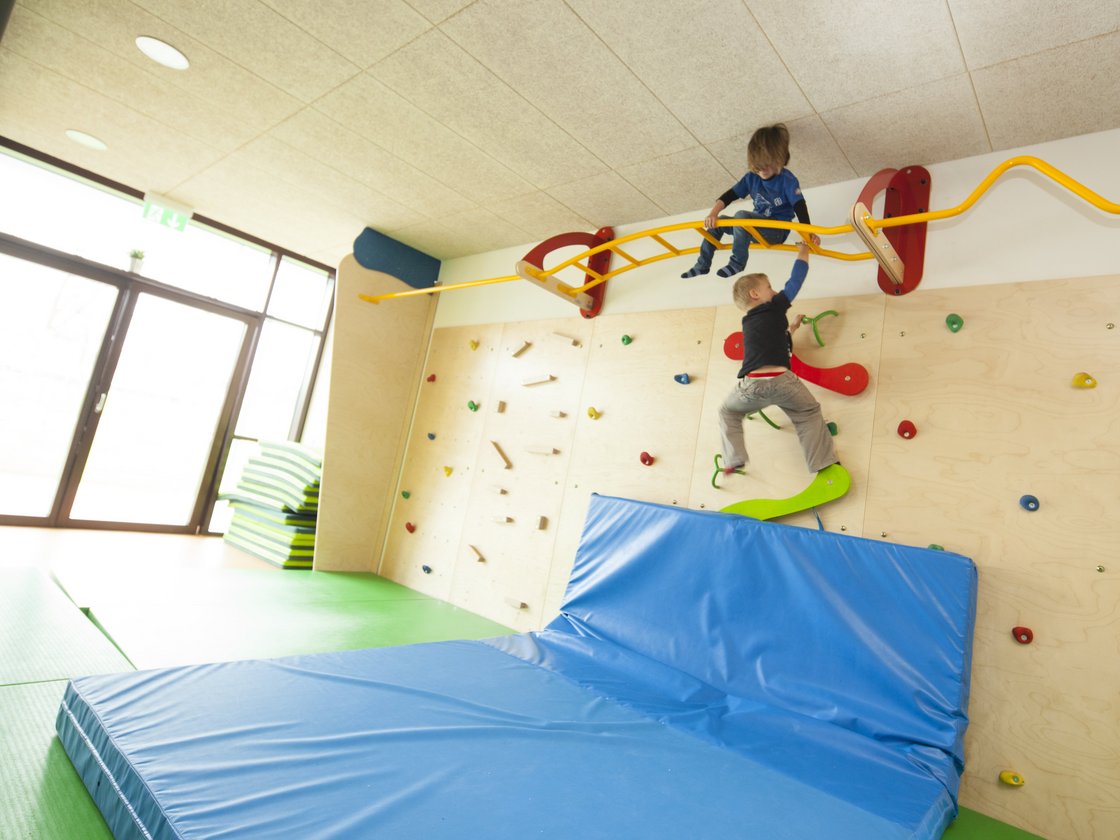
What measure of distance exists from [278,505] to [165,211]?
280 centimetres

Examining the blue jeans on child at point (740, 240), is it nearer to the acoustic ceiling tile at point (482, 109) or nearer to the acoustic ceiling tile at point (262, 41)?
the acoustic ceiling tile at point (482, 109)

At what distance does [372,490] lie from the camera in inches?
203

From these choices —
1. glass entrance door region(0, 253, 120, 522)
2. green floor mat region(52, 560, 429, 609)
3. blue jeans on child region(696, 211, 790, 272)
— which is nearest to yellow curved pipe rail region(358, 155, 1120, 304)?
blue jeans on child region(696, 211, 790, 272)

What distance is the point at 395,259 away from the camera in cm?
524

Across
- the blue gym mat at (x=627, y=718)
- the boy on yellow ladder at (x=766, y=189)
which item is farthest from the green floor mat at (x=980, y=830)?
the boy on yellow ladder at (x=766, y=189)

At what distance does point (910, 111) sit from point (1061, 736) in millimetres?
2599

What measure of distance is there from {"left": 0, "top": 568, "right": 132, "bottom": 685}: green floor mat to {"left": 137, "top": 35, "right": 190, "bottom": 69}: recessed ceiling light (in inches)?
113

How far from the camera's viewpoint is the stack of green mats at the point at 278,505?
4840 millimetres

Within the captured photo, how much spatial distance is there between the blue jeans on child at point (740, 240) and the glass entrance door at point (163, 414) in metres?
4.86

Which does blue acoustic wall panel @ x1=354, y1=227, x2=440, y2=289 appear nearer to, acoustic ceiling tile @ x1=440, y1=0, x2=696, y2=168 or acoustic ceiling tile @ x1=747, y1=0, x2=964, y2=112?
acoustic ceiling tile @ x1=440, y1=0, x2=696, y2=168

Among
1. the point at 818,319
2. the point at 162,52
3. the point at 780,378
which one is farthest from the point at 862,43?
the point at 162,52

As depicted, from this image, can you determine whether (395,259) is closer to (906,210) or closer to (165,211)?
(165,211)

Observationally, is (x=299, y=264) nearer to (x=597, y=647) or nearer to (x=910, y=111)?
(x=597, y=647)

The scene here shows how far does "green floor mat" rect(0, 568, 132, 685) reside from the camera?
6.72 ft
